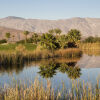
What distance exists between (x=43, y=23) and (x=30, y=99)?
161 m

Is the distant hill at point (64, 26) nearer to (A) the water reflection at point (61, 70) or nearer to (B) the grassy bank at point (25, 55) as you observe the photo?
(B) the grassy bank at point (25, 55)

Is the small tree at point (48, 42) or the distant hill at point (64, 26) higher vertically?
the distant hill at point (64, 26)

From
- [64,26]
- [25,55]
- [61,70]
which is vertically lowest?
[61,70]

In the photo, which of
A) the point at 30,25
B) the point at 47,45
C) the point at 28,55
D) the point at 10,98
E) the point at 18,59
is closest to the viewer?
the point at 10,98

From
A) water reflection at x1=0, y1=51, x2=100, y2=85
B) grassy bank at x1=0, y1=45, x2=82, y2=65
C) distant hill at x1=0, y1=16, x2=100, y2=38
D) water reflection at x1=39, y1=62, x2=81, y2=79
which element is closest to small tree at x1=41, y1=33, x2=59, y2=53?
grassy bank at x1=0, y1=45, x2=82, y2=65

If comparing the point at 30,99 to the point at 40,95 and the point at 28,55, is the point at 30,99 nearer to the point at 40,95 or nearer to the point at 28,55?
the point at 40,95

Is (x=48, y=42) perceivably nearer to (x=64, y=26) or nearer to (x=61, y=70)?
(x=61, y=70)

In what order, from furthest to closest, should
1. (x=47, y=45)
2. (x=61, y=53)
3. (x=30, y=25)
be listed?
(x=30, y=25) < (x=47, y=45) < (x=61, y=53)

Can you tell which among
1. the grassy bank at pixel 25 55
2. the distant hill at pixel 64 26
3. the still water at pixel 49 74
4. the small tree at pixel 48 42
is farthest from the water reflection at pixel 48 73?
the distant hill at pixel 64 26

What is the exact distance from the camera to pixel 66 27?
494 feet

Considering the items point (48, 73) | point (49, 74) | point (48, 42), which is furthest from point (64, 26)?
point (49, 74)

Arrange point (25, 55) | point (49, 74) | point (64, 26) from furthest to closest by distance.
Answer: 1. point (64, 26)
2. point (25, 55)
3. point (49, 74)

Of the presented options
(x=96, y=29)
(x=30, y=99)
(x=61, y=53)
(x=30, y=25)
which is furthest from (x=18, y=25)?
(x=30, y=99)

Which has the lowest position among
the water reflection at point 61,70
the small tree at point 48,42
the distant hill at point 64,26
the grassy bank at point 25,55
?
the water reflection at point 61,70
